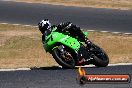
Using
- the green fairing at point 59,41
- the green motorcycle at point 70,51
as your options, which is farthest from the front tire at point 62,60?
the green fairing at point 59,41

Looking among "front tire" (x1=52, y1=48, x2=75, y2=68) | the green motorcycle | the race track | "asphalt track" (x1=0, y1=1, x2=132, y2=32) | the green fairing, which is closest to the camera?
the race track

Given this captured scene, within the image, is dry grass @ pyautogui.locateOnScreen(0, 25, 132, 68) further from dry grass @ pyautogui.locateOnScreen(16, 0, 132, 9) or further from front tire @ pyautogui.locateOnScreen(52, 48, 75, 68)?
dry grass @ pyautogui.locateOnScreen(16, 0, 132, 9)

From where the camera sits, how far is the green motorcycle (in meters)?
13.1

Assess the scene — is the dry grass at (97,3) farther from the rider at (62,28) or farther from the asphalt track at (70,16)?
the rider at (62,28)

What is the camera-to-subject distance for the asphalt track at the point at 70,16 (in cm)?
2203

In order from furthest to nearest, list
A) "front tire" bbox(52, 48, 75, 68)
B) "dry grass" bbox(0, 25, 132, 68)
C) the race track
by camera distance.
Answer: "dry grass" bbox(0, 25, 132, 68) < "front tire" bbox(52, 48, 75, 68) < the race track

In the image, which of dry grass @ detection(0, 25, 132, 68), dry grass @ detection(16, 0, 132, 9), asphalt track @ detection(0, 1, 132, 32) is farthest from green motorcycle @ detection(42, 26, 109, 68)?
dry grass @ detection(16, 0, 132, 9)

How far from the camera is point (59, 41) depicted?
13336mm

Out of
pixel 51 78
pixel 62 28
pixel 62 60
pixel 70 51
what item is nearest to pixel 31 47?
pixel 62 28

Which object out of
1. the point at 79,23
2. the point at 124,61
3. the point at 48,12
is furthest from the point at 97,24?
the point at 124,61

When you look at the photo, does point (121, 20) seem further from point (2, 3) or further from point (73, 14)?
point (2, 3)

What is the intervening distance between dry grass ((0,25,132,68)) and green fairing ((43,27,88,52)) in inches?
42.3

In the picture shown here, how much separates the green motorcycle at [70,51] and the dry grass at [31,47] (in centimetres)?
109

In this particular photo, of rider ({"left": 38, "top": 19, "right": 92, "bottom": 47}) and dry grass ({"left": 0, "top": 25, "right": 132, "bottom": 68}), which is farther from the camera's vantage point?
dry grass ({"left": 0, "top": 25, "right": 132, "bottom": 68})
